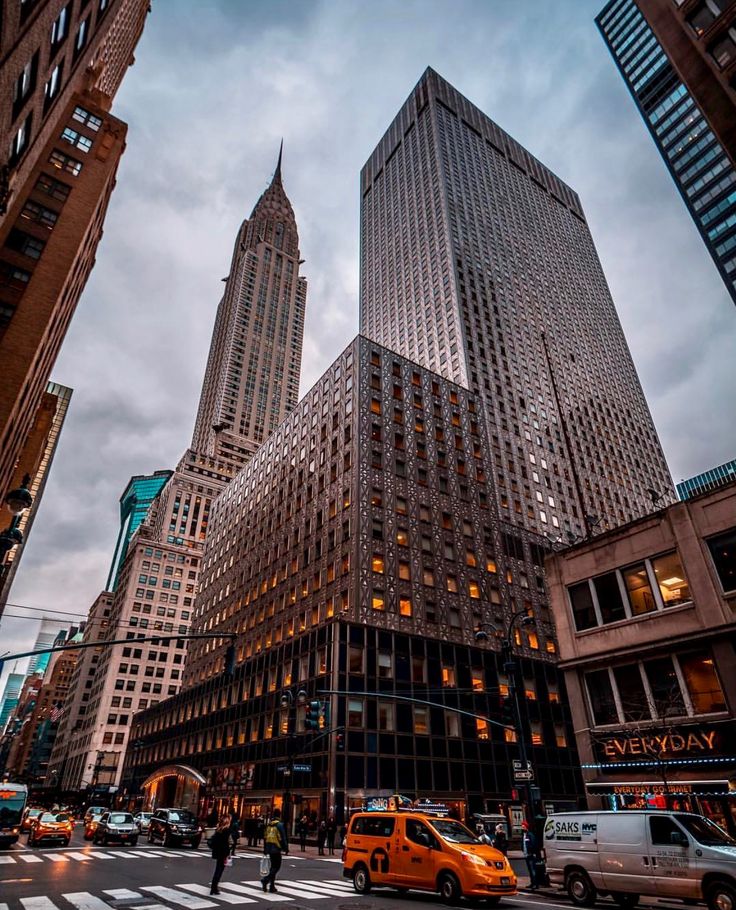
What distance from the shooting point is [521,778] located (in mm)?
20078

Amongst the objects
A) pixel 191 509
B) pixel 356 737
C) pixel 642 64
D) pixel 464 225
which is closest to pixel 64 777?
pixel 191 509

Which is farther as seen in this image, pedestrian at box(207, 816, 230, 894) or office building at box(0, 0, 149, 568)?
office building at box(0, 0, 149, 568)

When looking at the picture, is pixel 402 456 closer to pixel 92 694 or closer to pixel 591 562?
pixel 591 562

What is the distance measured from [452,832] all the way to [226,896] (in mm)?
5995

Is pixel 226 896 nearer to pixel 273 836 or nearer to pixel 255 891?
pixel 255 891

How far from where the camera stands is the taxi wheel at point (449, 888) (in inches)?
527

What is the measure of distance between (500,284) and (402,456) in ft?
188

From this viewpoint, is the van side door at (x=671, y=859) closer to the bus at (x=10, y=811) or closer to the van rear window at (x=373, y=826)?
the van rear window at (x=373, y=826)

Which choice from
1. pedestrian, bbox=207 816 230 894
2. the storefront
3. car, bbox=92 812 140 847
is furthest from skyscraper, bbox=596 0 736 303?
car, bbox=92 812 140 847

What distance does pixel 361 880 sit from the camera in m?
16.0

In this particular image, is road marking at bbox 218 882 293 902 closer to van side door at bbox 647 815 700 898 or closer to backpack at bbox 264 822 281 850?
backpack at bbox 264 822 281 850

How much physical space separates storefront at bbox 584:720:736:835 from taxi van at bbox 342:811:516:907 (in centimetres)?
937

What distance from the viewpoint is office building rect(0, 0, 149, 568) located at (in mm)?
20016

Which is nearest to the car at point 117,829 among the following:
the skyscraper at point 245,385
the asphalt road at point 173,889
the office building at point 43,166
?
the asphalt road at point 173,889
